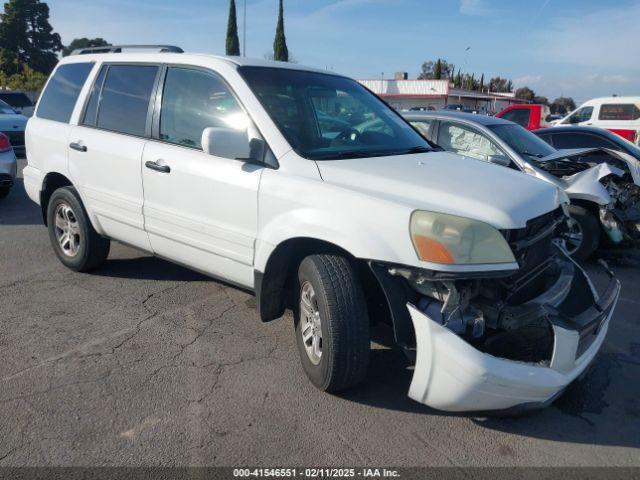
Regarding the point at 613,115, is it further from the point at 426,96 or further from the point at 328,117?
the point at 426,96

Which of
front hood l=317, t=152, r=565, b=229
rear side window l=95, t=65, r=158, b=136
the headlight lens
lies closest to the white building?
rear side window l=95, t=65, r=158, b=136

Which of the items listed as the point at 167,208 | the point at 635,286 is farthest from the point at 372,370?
the point at 635,286

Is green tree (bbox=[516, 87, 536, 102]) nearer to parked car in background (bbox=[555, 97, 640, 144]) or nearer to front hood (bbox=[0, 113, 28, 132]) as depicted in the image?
parked car in background (bbox=[555, 97, 640, 144])

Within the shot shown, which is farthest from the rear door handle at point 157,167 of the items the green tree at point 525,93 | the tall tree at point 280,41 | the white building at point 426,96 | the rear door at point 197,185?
the green tree at point 525,93

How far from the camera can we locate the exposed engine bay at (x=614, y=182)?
6.09 metres

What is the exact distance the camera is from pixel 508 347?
279 cm

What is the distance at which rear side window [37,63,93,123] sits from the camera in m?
4.92

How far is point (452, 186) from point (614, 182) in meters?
4.70

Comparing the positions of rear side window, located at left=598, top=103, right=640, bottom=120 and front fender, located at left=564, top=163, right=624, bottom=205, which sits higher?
rear side window, located at left=598, top=103, right=640, bottom=120

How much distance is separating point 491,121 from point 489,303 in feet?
15.7

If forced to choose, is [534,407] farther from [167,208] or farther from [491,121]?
[491,121]

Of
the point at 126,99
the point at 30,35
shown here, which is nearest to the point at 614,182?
the point at 126,99

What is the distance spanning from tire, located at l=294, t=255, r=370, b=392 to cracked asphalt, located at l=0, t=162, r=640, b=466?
23cm

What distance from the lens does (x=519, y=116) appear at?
15.3 meters
